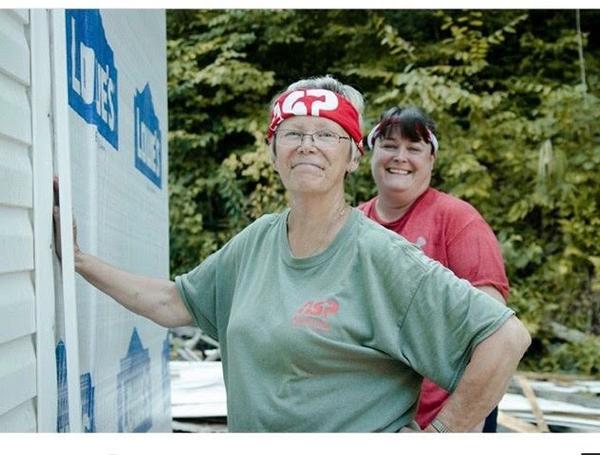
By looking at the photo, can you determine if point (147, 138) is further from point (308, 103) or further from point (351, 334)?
point (351, 334)

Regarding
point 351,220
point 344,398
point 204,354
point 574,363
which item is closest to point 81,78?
point 351,220

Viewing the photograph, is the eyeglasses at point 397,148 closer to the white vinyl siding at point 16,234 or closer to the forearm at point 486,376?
the forearm at point 486,376

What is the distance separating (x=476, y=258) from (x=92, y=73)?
1.26 meters

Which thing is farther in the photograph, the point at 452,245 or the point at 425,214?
the point at 425,214

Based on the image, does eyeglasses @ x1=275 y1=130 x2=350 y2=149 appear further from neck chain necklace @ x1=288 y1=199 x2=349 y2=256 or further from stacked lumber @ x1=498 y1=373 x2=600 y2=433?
stacked lumber @ x1=498 y1=373 x2=600 y2=433

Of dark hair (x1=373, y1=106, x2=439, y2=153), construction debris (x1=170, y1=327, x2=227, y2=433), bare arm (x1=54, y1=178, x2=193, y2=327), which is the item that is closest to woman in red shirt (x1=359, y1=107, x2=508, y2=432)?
dark hair (x1=373, y1=106, x2=439, y2=153)

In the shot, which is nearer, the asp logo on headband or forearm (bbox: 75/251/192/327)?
the asp logo on headband

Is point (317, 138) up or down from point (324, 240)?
up

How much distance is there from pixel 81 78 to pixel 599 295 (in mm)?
7623

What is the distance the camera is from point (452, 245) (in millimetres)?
2996

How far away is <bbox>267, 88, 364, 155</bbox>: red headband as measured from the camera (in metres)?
2.18

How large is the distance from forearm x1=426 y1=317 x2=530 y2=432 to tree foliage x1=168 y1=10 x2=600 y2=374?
Result: 6.73m

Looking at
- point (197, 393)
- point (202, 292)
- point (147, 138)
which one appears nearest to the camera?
point (202, 292)

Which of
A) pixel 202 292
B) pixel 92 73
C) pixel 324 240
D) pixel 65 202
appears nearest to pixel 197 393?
pixel 92 73
